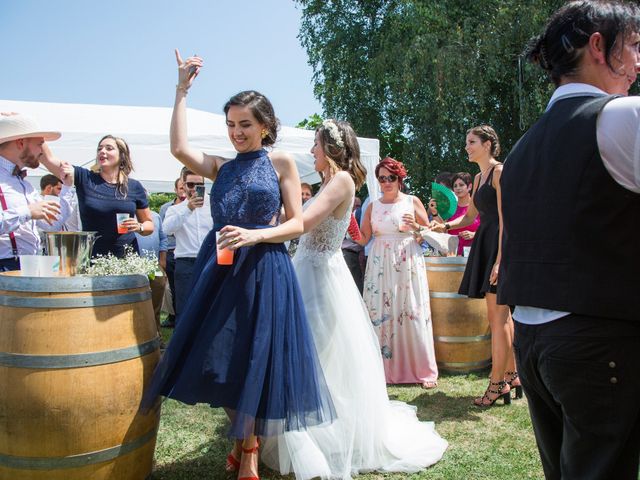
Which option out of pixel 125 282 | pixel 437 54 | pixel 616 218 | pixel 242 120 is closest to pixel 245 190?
pixel 242 120

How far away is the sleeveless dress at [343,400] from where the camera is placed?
3.05 m

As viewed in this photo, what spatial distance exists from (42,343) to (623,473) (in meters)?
2.17

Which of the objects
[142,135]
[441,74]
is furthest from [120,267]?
[441,74]

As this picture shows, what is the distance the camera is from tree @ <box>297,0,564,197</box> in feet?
45.0

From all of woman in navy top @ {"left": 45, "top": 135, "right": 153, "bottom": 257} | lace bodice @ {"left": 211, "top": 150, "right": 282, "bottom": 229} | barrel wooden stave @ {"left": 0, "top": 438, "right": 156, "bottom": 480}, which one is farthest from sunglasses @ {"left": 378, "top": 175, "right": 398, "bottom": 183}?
barrel wooden stave @ {"left": 0, "top": 438, "right": 156, "bottom": 480}

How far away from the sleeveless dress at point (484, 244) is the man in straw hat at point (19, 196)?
2962 millimetres

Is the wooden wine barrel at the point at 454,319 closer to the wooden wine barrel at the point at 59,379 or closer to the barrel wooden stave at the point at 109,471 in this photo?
the barrel wooden stave at the point at 109,471

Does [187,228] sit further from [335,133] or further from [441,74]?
[441,74]

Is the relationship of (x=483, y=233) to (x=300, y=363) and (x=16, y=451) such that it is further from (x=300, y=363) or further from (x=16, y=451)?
(x=16, y=451)

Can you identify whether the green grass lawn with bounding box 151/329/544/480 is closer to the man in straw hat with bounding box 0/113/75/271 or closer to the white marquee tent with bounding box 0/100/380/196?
the man in straw hat with bounding box 0/113/75/271

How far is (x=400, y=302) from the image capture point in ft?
17.1

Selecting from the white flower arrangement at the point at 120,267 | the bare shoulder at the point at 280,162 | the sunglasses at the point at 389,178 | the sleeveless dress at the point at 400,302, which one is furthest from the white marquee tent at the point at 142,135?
the white flower arrangement at the point at 120,267

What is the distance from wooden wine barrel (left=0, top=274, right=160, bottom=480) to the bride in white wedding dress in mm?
969

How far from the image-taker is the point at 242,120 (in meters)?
2.97
